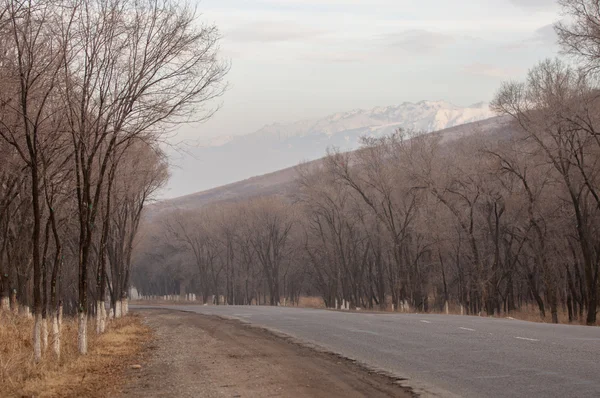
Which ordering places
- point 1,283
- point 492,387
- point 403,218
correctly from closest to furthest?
point 492,387 < point 1,283 < point 403,218

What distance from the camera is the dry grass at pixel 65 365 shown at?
12.4 meters

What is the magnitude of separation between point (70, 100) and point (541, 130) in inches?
1110

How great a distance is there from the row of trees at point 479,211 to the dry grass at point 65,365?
62.0 ft

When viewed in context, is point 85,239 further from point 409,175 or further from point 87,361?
point 409,175

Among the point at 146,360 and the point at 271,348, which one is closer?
the point at 146,360

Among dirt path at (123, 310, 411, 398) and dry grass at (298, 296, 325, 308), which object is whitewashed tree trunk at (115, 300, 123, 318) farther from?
dry grass at (298, 296, 325, 308)

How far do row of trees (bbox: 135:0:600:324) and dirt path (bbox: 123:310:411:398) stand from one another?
1632cm

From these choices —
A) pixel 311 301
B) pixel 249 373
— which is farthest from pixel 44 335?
pixel 311 301

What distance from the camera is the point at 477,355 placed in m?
15.2

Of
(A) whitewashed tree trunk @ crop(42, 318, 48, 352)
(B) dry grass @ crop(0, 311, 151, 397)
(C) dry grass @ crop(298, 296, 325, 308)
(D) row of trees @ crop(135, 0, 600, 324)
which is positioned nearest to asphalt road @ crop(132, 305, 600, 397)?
(B) dry grass @ crop(0, 311, 151, 397)

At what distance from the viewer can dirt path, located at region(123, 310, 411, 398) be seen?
12.0 m

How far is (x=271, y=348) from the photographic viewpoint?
63.4 feet

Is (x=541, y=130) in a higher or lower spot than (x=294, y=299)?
higher

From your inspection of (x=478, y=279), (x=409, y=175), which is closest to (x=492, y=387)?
(x=478, y=279)
